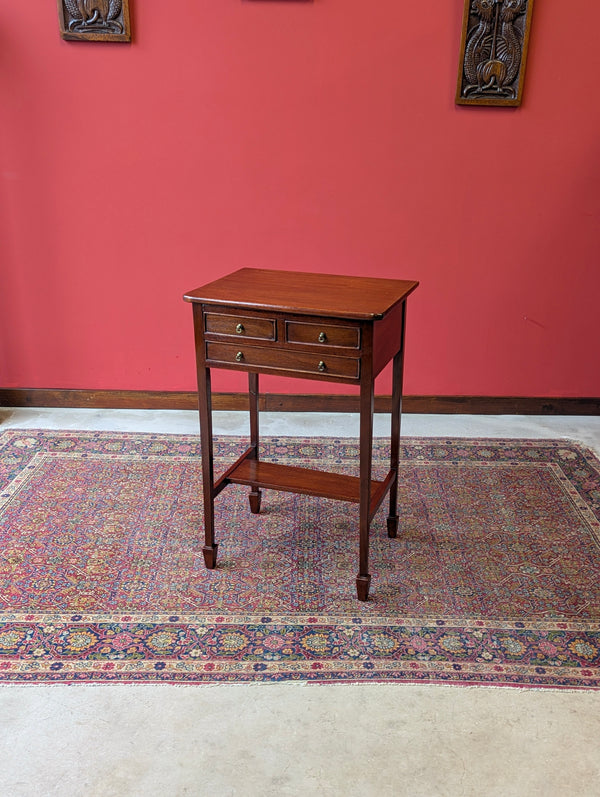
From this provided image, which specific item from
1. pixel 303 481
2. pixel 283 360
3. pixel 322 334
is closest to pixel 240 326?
pixel 283 360

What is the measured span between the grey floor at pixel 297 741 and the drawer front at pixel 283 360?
0.98m

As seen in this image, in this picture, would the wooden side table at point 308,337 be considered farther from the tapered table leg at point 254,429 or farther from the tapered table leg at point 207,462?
the tapered table leg at point 254,429

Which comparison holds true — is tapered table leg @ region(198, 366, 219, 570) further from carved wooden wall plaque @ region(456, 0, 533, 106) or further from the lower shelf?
carved wooden wall plaque @ region(456, 0, 533, 106)

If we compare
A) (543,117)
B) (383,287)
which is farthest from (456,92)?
(383,287)

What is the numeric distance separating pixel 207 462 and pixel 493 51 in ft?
8.44

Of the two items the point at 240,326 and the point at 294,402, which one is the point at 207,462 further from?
the point at 294,402

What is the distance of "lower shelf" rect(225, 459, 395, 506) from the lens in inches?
106

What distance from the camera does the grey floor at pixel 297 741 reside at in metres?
1.87

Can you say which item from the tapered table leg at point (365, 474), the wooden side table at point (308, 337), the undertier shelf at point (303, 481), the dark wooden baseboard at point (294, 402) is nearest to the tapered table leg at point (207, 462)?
the wooden side table at point (308, 337)

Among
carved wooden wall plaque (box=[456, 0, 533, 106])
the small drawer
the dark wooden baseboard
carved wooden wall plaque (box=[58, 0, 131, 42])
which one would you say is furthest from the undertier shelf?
carved wooden wall plaque (box=[58, 0, 131, 42])

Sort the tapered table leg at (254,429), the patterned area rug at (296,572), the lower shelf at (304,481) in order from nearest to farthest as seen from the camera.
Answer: the patterned area rug at (296,572), the lower shelf at (304,481), the tapered table leg at (254,429)

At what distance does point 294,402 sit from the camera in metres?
4.29

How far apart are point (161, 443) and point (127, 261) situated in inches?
41.9

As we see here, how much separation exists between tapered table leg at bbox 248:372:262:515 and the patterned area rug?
0.07m
